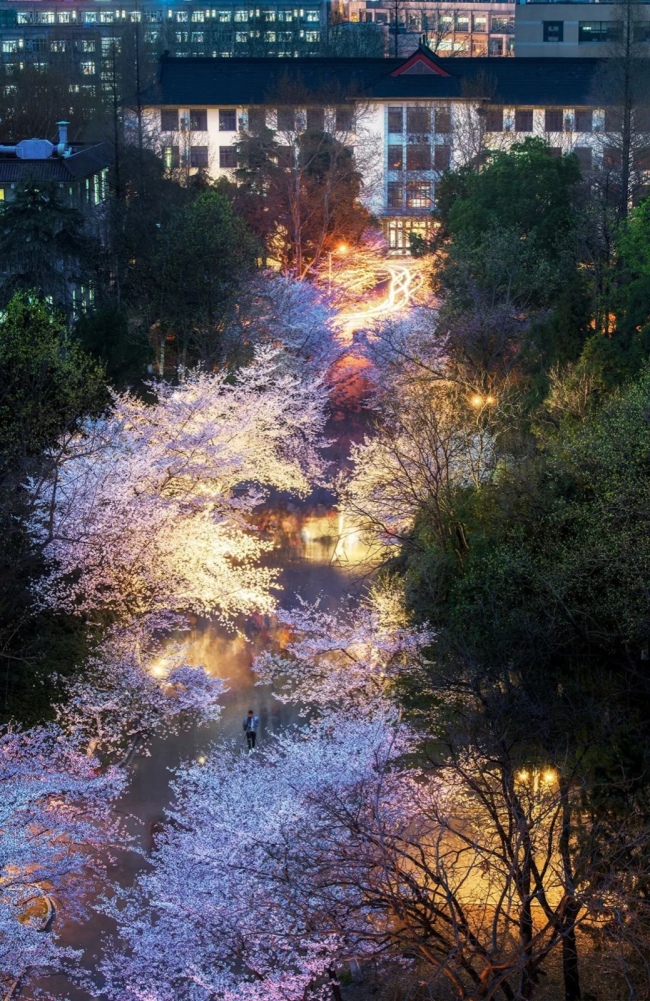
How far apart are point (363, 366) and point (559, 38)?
2009 inches

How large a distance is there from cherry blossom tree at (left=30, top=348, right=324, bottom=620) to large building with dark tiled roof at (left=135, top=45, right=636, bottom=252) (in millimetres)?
34637

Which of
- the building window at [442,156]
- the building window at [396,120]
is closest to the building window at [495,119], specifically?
the building window at [442,156]

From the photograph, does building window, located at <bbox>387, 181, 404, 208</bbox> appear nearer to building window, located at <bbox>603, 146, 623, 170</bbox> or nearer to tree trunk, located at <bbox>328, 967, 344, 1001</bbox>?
building window, located at <bbox>603, 146, 623, 170</bbox>

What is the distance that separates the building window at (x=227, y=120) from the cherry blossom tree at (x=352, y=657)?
51646 millimetres

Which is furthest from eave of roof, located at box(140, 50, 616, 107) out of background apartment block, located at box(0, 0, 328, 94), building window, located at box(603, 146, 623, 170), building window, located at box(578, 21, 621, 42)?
building window, located at box(578, 21, 621, 42)

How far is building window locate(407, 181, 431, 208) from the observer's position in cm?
6819

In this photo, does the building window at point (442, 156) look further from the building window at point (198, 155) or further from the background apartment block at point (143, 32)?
the background apartment block at point (143, 32)

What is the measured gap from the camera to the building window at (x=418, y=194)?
224 feet

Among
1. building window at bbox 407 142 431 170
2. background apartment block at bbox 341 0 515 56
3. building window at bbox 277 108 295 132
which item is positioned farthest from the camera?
background apartment block at bbox 341 0 515 56

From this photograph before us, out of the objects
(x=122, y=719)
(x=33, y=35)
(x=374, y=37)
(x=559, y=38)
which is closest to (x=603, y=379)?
(x=122, y=719)

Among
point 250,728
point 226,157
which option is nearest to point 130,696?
point 250,728

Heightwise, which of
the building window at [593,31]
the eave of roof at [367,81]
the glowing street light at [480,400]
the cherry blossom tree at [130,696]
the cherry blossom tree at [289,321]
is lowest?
the cherry blossom tree at [130,696]

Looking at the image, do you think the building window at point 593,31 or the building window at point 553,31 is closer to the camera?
the building window at point 593,31

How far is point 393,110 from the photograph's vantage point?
70062mm
